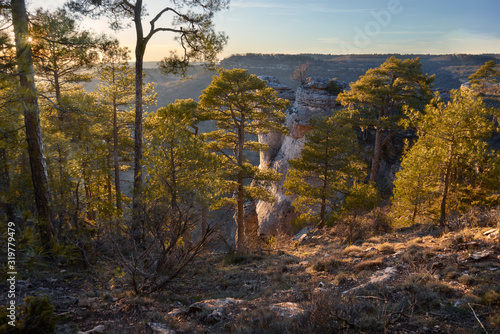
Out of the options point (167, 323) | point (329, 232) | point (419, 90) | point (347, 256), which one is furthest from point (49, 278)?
point (419, 90)

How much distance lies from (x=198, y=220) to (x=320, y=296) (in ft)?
9.15

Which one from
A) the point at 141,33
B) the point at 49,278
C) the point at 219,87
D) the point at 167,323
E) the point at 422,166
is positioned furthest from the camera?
the point at 219,87

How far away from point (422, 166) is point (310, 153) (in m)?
5.32

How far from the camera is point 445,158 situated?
11.4m

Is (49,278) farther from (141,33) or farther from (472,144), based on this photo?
(472,144)

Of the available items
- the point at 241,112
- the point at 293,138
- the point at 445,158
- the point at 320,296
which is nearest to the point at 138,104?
the point at 241,112

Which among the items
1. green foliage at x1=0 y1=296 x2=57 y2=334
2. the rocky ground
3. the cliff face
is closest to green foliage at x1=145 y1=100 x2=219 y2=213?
the rocky ground

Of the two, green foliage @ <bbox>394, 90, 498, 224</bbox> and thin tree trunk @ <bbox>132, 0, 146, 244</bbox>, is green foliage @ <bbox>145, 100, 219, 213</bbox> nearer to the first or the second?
thin tree trunk @ <bbox>132, 0, 146, 244</bbox>

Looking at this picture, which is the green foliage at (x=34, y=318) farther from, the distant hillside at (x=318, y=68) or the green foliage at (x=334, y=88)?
the distant hillside at (x=318, y=68)

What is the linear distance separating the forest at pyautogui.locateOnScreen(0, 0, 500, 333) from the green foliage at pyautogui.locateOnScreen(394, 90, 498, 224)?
8 cm

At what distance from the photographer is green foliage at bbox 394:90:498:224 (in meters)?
10.5

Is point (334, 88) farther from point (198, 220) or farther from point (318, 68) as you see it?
point (318, 68)

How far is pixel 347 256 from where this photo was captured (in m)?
9.47

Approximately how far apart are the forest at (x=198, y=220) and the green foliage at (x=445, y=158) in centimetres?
8
